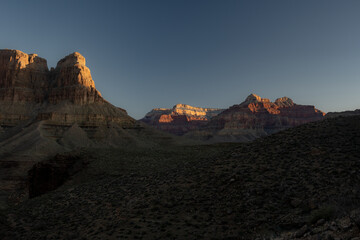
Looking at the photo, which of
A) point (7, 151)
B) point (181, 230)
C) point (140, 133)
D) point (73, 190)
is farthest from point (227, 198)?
point (140, 133)

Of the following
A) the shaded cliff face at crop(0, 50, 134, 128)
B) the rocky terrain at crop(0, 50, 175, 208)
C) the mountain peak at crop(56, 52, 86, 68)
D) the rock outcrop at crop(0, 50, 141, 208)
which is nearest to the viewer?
the rock outcrop at crop(0, 50, 141, 208)

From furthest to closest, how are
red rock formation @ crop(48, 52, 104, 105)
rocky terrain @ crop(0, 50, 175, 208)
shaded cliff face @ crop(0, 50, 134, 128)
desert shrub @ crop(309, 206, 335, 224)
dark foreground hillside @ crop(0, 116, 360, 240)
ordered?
red rock formation @ crop(48, 52, 104, 105)
shaded cliff face @ crop(0, 50, 134, 128)
rocky terrain @ crop(0, 50, 175, 208)
dark foreground hillside @ crop(0, 116, 360, 240)
desert shrub @ crop(309, 206, 335, 224)

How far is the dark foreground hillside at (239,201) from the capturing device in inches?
395

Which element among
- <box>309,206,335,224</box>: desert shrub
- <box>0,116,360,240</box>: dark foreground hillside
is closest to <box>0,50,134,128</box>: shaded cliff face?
<box>0,116,360,240</box>: dark foreground hillside

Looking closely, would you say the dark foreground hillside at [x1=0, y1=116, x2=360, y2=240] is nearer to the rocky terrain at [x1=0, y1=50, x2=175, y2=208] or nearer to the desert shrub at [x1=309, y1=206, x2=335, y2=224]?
the desert shrub at [x1=309, y1=206, x2=335, y2=224]

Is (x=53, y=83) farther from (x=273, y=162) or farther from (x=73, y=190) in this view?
(x=273, y=162)

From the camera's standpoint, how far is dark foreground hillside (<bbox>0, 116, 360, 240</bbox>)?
10039 mm

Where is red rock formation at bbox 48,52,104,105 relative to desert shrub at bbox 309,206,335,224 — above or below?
above

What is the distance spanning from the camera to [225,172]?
54.9 ft

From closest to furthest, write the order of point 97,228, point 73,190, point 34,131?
point 97,228 → point 73,190 → point 34,131

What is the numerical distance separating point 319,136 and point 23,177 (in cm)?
6339

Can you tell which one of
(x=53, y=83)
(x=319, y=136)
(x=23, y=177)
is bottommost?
(x=23, y=177)

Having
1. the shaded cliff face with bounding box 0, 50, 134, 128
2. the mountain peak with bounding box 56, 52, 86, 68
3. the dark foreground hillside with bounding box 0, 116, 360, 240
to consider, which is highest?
the mountain peak with bounding box 56, 52, 86, 68

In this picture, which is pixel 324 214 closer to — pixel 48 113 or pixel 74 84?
pixel 48 113
